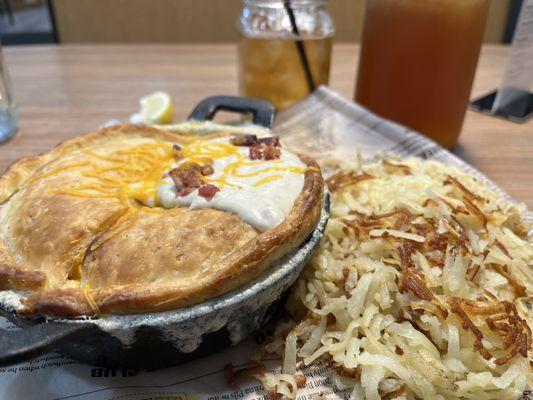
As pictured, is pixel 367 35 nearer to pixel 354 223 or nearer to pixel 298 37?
pixel 298 37

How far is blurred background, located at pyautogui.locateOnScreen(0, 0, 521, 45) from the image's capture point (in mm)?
3697

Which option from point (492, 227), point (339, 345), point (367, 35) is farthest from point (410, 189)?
point (367, 35)

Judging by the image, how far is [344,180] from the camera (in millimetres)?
1326

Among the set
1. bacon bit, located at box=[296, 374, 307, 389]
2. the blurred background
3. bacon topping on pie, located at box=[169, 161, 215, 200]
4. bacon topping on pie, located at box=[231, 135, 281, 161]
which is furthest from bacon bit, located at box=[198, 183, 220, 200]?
the blurred background

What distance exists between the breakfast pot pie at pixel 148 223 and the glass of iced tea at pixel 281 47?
83 centimetres

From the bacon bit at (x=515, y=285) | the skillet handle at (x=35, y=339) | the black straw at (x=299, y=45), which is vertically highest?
the black straw at (x=299, y=45)

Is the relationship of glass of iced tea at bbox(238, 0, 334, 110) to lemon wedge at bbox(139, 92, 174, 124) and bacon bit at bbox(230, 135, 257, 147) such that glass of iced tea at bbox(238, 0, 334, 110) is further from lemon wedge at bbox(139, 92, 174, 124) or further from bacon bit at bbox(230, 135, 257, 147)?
bacon bit at bbox(230, 135, 257, 147)

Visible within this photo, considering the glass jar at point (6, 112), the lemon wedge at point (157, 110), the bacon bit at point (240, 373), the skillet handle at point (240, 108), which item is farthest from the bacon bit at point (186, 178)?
the glass jar at point (6, 112)

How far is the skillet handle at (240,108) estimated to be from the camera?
146cm

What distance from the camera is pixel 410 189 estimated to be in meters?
1.25

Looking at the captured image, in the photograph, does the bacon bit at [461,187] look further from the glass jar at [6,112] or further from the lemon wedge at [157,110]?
the glass jar at [6,112]

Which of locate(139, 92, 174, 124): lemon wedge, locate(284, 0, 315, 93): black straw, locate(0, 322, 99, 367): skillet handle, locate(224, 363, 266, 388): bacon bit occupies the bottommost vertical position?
locate(224, 363, 266, 388): bacon bit

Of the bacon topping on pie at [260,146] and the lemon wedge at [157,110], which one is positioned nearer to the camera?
the bacon topping on pie at [260,146]

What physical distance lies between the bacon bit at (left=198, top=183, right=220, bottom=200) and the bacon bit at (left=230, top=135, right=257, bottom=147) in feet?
0.77
